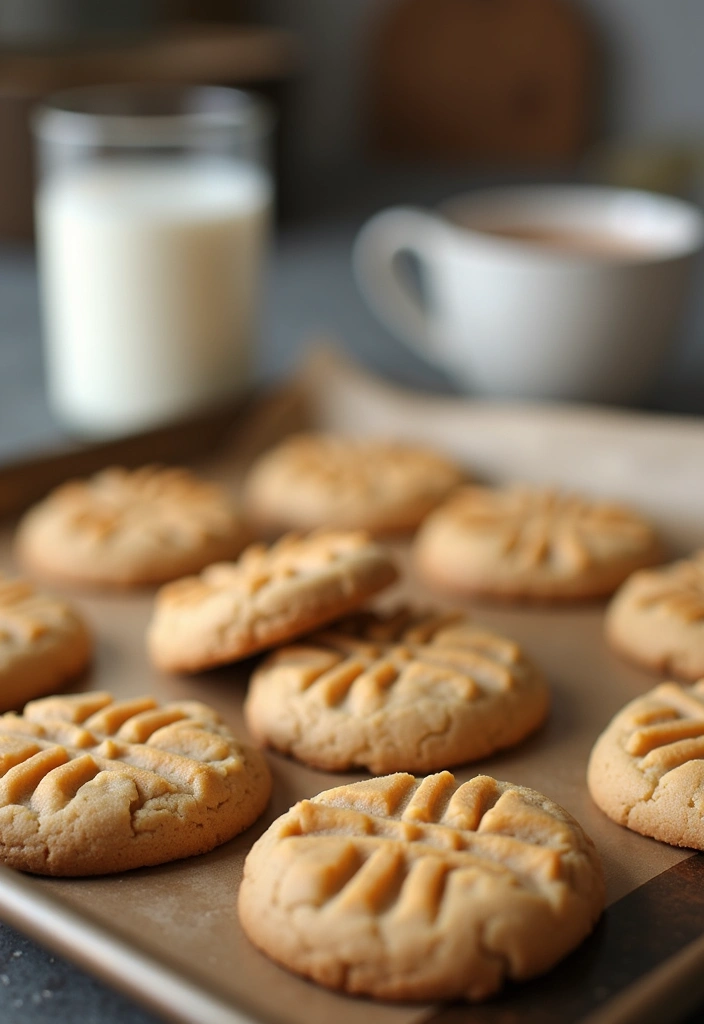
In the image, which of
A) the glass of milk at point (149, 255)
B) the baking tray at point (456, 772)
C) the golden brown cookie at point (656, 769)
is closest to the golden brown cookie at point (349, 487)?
the baking tray at point (456, 772)

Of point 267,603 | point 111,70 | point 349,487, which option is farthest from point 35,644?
point 111,70

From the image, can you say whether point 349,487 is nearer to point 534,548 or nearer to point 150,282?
point 534,548

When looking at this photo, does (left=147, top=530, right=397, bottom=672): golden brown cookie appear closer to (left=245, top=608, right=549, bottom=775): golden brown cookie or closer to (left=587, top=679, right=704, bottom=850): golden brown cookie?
(left=245, top=608, right=549, bottom=775): golden brown cookie

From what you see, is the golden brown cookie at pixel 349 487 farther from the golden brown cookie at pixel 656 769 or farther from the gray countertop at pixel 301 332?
the golden brown cookie at pixel 656 769

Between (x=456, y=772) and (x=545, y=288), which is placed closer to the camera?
(x=456, y=772)

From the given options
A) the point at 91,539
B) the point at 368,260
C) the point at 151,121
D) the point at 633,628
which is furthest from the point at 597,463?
the point at 151,121
